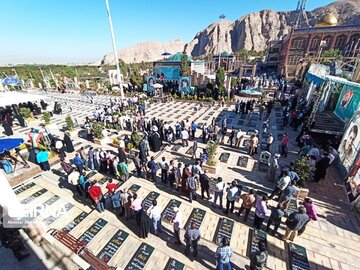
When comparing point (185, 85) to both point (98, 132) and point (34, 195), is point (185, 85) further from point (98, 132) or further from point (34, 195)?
point (34, 195)

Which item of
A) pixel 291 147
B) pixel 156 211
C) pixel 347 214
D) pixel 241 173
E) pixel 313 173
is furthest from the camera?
pixel 291 147

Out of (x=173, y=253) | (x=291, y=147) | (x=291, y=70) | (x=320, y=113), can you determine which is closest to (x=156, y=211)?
(x=173, y=253)

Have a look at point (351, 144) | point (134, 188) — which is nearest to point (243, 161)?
point (351, 144)

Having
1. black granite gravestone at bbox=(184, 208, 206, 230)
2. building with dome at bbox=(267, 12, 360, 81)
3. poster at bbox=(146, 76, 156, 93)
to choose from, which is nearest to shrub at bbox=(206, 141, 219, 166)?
black granite gravestone at bbox=(184, 208, 206, 230)

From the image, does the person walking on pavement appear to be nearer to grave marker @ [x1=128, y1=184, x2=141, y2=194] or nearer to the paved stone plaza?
the paved stone plaza

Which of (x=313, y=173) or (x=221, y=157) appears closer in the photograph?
(x=313, y=173)

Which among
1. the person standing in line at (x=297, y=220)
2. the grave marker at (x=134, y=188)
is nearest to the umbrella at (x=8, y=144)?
the grave marker at (x=134, y=188)

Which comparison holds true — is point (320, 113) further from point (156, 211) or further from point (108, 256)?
point (108, 256)
